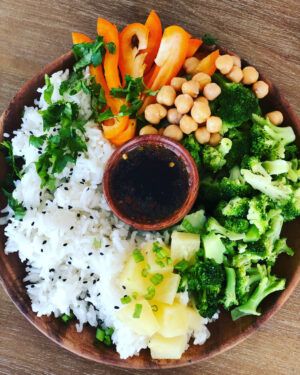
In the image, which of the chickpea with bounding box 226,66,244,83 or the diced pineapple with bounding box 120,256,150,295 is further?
the chickpea with bounding box 226,66,244,83

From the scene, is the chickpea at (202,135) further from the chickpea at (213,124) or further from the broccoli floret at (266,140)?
the broccoli floret at (266,140)

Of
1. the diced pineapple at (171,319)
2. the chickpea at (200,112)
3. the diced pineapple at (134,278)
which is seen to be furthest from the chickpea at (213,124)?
the diced pineapple at (171,319)

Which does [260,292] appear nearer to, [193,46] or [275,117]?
[275,117]

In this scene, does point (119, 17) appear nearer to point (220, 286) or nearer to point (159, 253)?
point (159, 253)

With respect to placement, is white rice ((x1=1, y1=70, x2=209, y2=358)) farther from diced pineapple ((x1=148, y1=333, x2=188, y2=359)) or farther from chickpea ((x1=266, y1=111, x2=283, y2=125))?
chickpea ((x1=266, y1=111, x2=283, y2=125))

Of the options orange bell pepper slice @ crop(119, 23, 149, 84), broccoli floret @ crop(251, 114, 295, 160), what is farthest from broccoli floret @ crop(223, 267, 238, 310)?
orange bell pepper slice @ crop(119, 23, 149, 84)

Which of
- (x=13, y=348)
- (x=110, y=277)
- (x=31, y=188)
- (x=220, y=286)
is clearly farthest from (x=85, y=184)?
(x=13, y=348)

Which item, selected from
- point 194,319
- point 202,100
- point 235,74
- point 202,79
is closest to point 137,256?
point 194,319
